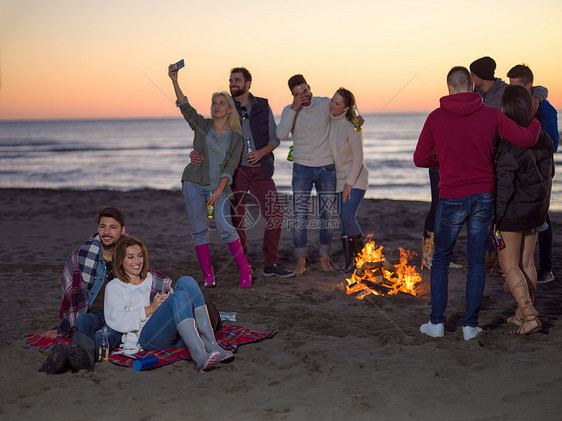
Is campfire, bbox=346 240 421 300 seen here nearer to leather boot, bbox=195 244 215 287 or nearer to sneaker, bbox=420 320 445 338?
sneaker, bbox=420 320 445 338

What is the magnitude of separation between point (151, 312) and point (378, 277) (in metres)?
2.97

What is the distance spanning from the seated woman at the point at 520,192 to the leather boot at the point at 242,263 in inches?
112

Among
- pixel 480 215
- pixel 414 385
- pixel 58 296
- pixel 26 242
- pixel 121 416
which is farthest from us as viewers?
pixel 26 242

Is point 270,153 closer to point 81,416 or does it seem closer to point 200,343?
point 200,343

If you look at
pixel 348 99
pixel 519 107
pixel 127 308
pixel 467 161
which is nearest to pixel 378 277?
pixel 348 99

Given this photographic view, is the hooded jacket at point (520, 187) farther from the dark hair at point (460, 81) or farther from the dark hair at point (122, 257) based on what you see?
the dark hair at point (122, 257)

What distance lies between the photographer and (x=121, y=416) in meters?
3.30

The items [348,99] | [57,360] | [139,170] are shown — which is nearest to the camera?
A: [57,360]

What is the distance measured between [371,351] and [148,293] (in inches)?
66.7

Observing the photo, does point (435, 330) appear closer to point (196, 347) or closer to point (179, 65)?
point (196, 347)

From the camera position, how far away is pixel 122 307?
4.03 meters

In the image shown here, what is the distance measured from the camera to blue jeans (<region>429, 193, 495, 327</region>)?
4.22m

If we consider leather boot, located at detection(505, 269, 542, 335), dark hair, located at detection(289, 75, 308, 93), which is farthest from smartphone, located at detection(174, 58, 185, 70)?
leather boot, located at detection(505, 269, 542, 335)

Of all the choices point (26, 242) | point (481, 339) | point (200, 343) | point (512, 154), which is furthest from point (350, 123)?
point (26, 242)
